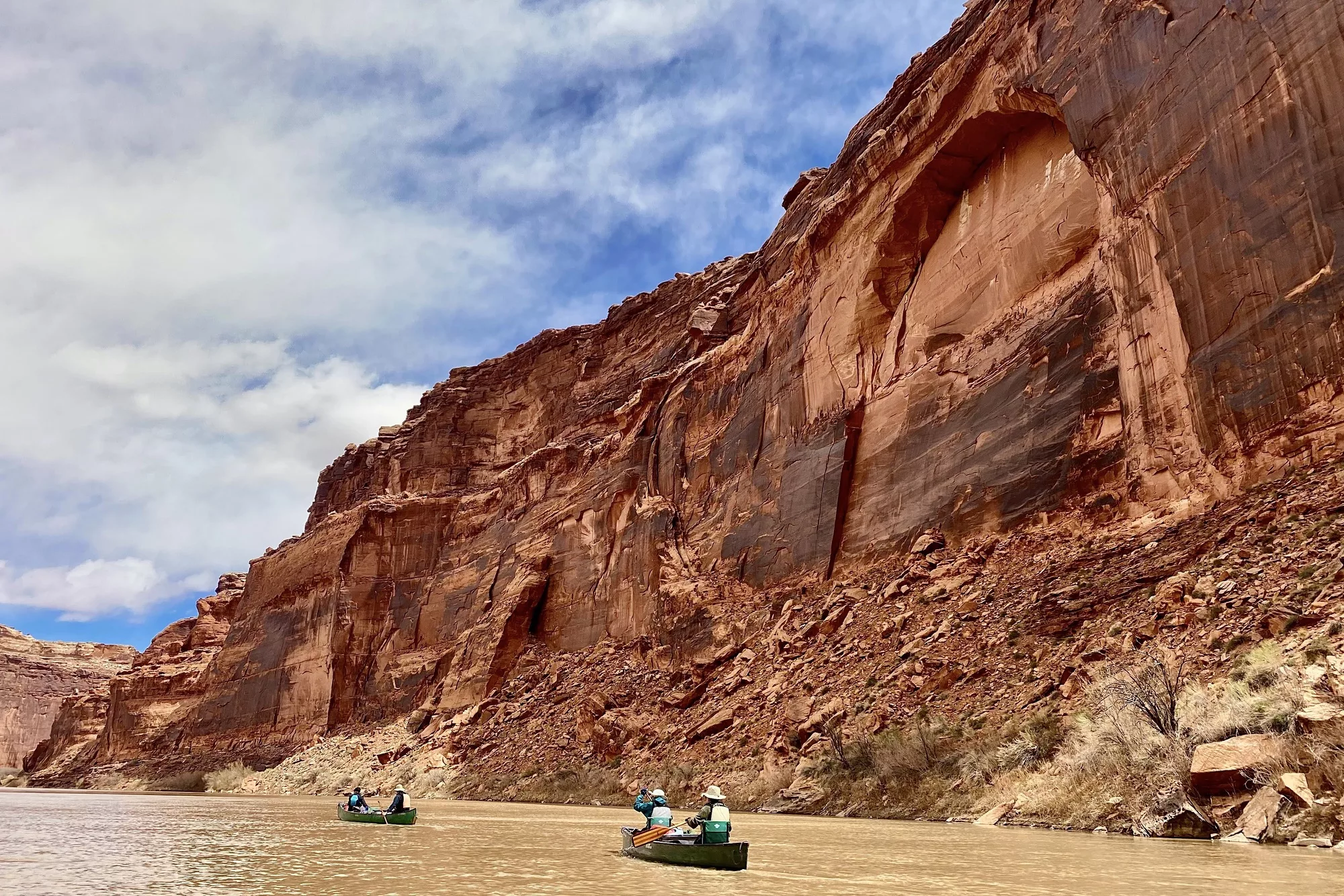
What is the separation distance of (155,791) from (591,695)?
31.4 m

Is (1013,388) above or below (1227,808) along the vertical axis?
above

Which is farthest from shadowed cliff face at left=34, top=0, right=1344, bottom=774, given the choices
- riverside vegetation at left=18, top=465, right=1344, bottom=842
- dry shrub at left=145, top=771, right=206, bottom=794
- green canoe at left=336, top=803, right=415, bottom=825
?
green canoe at left=336, top=803, right=415, bottom=825

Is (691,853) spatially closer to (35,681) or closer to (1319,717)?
(1319,717)

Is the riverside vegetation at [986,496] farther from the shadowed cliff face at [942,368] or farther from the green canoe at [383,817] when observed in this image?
the green canoe at [383,817]

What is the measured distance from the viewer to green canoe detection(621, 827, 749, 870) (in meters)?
12.0

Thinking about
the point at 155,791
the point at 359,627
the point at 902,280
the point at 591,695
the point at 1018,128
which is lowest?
the point at 155,791

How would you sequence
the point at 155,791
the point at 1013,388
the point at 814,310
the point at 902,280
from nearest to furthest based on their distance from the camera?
the point at 1013,388, the point at 902,280, the point at 814,310, the point at 155,791

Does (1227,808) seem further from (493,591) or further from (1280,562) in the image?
(493,591)

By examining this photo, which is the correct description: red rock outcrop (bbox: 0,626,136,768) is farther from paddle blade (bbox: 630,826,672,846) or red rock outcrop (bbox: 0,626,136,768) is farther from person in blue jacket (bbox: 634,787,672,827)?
paddle blade (bbox: 630,826,672,846)

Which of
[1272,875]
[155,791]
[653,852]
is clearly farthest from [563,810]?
[155,791]

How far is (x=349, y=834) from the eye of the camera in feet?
60.2

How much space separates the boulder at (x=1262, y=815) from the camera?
11406mm

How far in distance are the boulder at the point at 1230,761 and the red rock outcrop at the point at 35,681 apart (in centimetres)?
9922

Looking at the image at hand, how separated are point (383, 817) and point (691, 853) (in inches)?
420
